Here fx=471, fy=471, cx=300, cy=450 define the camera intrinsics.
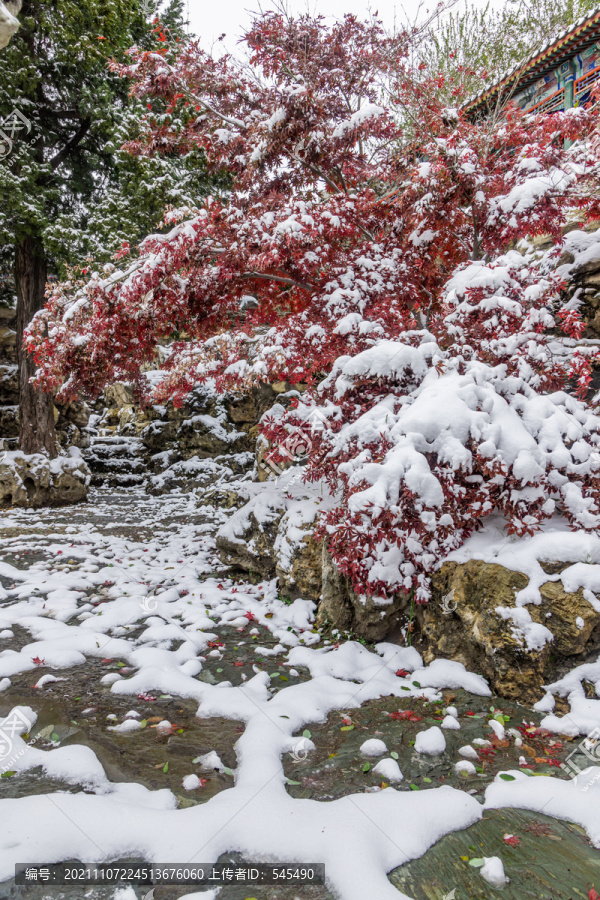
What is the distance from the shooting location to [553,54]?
27.1 ft

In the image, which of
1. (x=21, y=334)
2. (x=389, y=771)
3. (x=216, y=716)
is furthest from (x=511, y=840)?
(x=21, y=334)

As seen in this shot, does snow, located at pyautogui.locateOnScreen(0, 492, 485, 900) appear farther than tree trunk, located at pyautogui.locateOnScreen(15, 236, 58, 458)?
No

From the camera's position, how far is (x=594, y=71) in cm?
821

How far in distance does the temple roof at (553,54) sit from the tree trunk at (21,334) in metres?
8.21

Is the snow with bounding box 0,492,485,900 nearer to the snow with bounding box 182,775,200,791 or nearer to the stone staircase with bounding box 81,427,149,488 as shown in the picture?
the snow with bounding box 182,775,200,791

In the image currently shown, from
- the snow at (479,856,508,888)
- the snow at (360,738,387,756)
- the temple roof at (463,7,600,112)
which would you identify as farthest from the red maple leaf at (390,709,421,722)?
the temple roof at (463,7,600,112)

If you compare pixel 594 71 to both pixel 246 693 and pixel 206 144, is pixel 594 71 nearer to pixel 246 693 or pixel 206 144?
pixel 206 144

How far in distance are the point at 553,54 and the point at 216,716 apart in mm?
11266

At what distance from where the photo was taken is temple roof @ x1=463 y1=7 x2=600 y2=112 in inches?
301

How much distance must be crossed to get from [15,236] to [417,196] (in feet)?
22.9

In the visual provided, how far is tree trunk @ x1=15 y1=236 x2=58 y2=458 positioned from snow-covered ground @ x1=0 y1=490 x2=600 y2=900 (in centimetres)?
411

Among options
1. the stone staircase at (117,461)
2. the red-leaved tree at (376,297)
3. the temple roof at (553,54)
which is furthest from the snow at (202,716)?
the temple roof at (553,54)

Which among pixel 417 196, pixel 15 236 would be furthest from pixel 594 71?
pixel 15 236

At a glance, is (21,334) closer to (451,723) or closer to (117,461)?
(117,461)
